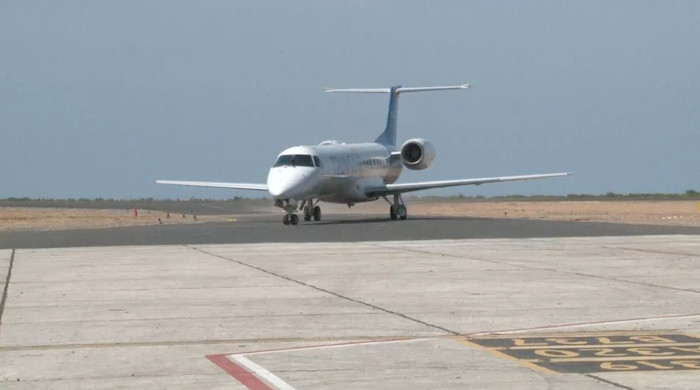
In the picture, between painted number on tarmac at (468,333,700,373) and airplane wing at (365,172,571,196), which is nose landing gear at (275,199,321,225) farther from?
painted number on tarmac at (468,333,700,373)

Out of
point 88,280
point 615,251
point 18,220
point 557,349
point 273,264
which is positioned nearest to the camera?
point 557,349

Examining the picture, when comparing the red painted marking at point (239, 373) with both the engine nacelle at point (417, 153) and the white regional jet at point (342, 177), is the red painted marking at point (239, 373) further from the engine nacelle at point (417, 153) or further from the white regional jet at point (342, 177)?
the engine nacelle at point (417, 153)

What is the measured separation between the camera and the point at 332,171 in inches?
1960

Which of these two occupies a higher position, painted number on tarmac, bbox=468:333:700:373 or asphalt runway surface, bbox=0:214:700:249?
asphalt runway surface, bbox=0:214:700:249

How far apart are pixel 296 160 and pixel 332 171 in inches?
80.2

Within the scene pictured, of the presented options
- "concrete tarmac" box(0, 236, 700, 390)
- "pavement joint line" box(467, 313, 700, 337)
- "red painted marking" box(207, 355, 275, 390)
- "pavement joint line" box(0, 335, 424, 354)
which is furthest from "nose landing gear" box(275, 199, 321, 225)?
"red painted marking" box(207, 355, 275, 390)

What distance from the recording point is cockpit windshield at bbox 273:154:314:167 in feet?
158

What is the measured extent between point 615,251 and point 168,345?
53.0 ft

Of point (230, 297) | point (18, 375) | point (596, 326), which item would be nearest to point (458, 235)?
Result: point (230, 297)

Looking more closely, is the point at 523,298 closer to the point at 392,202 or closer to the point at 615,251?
the point at 615,251

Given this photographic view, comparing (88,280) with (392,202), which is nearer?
(88,280)

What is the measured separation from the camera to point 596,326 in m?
13.6

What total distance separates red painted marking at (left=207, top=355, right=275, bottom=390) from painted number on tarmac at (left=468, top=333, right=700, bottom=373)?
2.39 m

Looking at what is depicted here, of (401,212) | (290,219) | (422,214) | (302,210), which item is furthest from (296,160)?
(422,214)
